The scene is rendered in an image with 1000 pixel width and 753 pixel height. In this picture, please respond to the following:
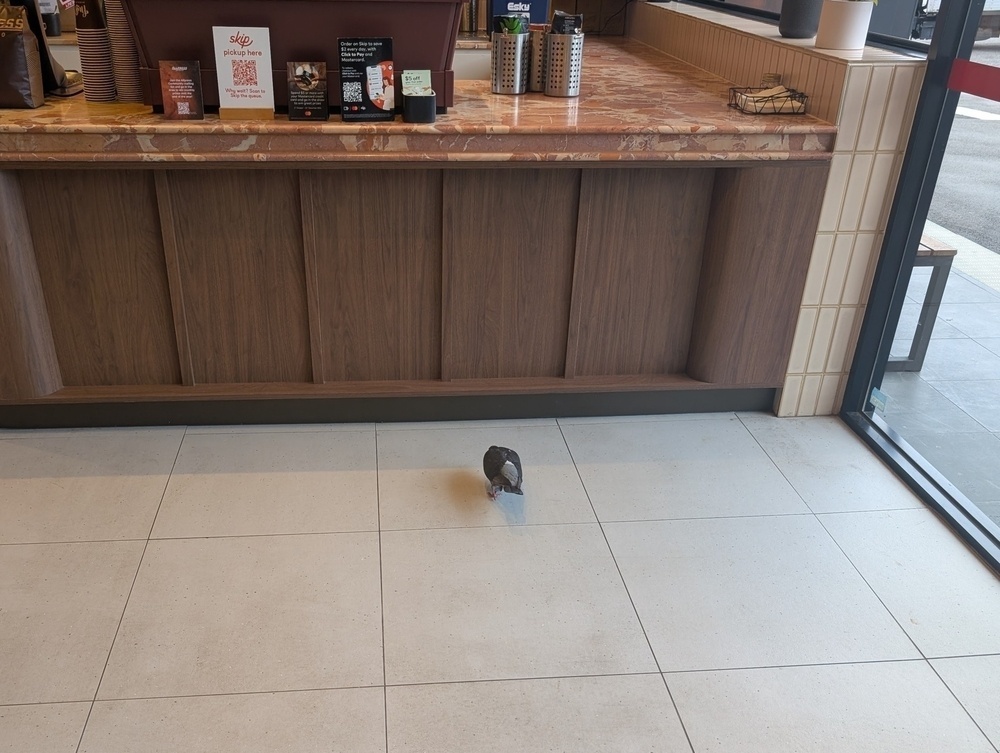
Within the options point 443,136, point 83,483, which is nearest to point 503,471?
point 443,136

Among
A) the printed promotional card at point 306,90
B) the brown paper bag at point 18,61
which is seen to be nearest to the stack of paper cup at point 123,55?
the brown paper bag at point 18,61

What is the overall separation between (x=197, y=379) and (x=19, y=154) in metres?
0.80

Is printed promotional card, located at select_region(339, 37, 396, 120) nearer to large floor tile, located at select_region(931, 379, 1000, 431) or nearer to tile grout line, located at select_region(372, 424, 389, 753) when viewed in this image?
tile grout line, located at select_region(372, 424, 389, 753)

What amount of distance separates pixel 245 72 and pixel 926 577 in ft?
7.06

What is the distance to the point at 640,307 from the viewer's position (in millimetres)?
2703

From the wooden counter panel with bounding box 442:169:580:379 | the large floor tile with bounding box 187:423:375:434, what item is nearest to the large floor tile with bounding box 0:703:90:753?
the large floor tile with bounding box 187:423:375:434

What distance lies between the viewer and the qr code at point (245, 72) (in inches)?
85.5

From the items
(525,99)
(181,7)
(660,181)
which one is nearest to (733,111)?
(660,181)

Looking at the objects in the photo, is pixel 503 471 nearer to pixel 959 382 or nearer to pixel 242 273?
pixel 242 273

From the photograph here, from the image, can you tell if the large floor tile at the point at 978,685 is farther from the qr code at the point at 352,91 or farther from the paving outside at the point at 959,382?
the qr code at the point at 352,91

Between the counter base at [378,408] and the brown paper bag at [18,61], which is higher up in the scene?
the brown paper bag at [18,61]

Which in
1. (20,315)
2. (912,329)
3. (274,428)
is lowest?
(274,428)

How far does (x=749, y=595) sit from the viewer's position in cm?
206

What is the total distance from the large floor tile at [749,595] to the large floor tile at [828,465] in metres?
0.18
